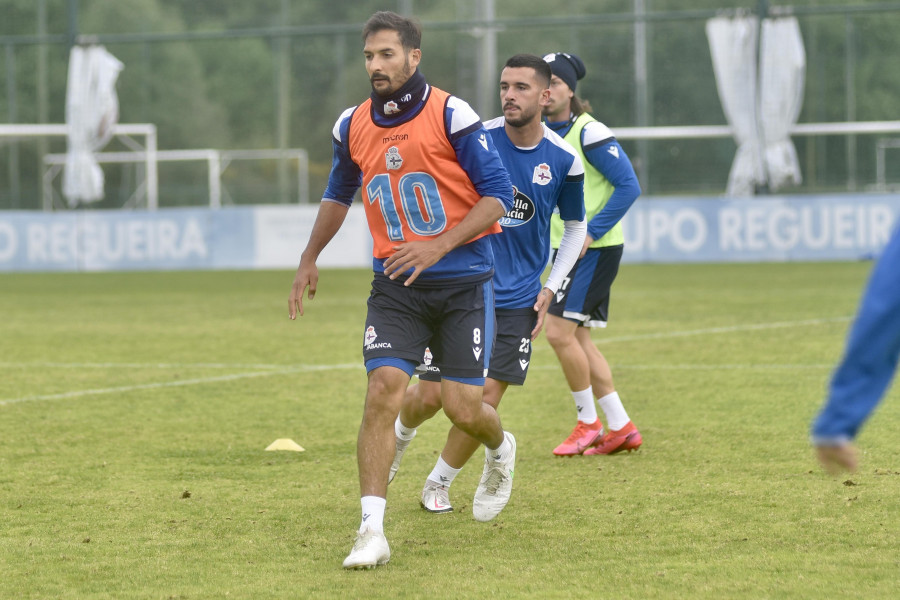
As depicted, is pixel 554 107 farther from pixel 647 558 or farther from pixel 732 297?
pixel 732 297

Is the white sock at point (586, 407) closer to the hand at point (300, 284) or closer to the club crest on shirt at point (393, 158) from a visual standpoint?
the hand at point (300, 284)

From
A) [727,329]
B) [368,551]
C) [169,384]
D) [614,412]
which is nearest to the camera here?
[368,551]

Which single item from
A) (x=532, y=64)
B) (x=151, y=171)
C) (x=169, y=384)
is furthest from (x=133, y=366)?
(x=151, y=171)

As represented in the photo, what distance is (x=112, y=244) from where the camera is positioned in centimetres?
2634

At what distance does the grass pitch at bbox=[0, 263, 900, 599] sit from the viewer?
447cm

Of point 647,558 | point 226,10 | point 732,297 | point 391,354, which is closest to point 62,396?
point 391,354

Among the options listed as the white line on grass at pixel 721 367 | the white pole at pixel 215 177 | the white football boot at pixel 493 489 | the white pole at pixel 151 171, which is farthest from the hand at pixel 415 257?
the white pole at pixel 215 177

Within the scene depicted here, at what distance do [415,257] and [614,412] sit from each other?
256 cm

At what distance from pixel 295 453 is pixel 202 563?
2.33 metres

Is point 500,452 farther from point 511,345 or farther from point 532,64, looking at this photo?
point 532,64

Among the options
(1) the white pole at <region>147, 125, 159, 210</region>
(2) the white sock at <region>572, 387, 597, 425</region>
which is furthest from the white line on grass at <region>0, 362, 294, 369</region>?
(1) the white pole at <region>147, 125, 159, 210</region>

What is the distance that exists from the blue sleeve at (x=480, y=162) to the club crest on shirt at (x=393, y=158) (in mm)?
205

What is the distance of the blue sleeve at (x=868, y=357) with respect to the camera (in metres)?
2.55

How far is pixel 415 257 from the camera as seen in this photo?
478 cm
